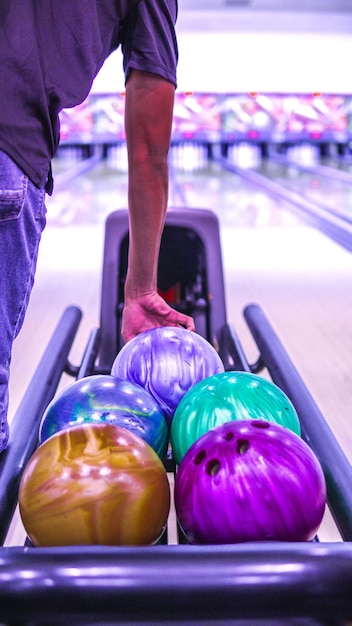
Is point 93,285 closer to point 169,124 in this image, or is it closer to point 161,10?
point 169,124

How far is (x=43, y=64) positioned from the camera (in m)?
0.89

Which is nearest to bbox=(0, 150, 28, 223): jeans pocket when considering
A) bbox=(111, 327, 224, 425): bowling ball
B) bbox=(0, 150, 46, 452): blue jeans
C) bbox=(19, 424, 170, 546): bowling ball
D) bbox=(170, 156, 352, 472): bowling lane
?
bbox=(0, 150, 46, 452): blue jeans

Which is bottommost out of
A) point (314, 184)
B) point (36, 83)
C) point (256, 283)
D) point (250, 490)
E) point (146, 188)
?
point (314, 184)

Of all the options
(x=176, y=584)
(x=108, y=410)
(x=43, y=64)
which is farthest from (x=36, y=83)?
(x=176, y=584)

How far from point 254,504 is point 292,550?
0.44 ft

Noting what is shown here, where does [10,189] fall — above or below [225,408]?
above

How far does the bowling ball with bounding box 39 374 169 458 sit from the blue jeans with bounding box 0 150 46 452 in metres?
0.12

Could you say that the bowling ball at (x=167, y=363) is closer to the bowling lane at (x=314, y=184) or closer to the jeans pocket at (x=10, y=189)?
the jeans pocket at (x=10, y=189)

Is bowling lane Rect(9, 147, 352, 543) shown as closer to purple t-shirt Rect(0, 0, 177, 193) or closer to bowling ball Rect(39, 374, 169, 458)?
bowling ball Rect(39, 374, 169, 458)

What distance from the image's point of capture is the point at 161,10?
111cm

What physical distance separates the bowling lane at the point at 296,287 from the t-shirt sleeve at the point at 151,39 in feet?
3.41

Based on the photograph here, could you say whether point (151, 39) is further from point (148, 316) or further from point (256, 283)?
point (256, 283)

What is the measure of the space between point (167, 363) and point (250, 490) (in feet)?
1.68

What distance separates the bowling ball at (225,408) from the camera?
1.10 meters
